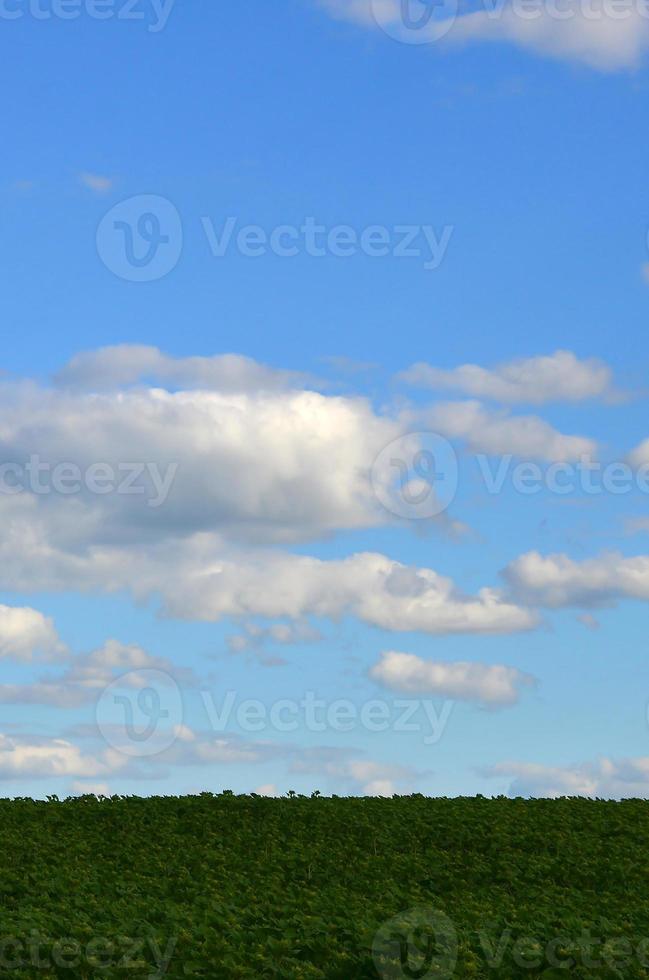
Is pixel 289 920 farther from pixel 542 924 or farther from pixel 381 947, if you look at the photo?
pixel 542 924

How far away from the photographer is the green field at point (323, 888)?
620 inches

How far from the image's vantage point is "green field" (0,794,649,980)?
1576 centimetres

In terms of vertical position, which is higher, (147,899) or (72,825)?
(72,825)

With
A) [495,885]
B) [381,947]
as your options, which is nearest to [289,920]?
[381,947]

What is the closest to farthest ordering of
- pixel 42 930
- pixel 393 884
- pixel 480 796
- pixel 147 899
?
pixel 42 930
pixel 147 899
pixel 393 884
pixel 480 796

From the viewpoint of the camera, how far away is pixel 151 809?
28.1 meters

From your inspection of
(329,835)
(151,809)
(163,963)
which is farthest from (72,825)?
(163,963)

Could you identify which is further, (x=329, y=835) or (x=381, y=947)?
(x=329, y=835)

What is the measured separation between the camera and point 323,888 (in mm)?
22047

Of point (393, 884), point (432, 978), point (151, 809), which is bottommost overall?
point (432, 978)

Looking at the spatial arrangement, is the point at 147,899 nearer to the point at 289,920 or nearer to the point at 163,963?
the point at 289,920

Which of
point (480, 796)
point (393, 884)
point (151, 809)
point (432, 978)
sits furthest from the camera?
point (480, 796)

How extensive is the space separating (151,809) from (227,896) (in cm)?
790

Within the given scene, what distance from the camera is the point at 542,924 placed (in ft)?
57.9
